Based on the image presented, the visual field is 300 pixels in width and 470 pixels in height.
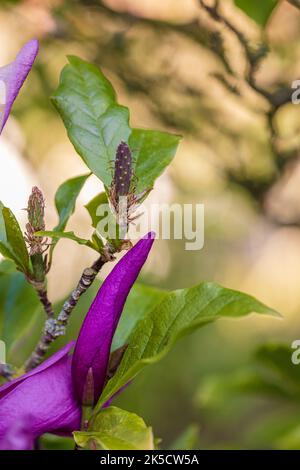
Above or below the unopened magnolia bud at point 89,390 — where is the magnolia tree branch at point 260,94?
above

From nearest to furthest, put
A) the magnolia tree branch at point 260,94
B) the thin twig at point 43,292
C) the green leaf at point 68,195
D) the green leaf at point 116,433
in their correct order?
the green leaf at point 116,433 → the thin twig at point 43,292 → the green leaf at point 68,195 → the magnolia tree branch at point 260,94

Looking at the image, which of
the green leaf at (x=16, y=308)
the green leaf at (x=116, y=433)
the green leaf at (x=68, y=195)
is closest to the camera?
the green leaf at (x=116, y=433)

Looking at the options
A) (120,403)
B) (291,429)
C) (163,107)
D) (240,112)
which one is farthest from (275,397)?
(240,112)

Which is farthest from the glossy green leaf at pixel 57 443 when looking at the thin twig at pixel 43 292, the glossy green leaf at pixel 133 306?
the thin twig at pixel 43 292

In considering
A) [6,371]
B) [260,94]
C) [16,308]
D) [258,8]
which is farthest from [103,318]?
[260,94]

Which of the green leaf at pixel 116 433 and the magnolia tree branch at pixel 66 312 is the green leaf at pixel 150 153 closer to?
the magnolia tree branch at pixel 66 312

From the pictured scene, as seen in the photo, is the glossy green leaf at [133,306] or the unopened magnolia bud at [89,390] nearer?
the unopened magnolia bud at [89,390]

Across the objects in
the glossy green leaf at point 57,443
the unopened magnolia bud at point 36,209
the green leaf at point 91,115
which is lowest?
the glossy green leaf at point 57,443
